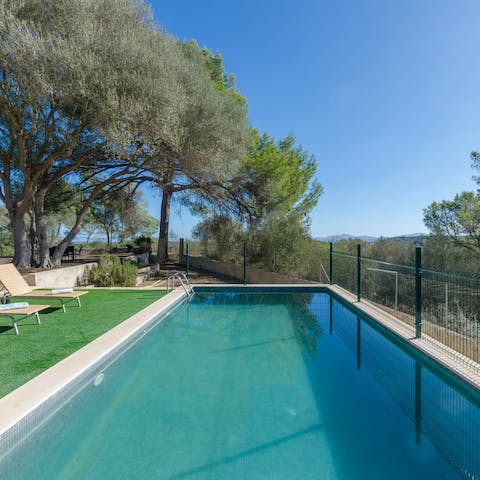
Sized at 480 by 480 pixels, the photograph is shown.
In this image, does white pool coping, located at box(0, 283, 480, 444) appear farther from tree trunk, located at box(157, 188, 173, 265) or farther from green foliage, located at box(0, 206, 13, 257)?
green foliage, located at box(0, 206, 13, 257)

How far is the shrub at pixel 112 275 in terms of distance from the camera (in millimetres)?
10461

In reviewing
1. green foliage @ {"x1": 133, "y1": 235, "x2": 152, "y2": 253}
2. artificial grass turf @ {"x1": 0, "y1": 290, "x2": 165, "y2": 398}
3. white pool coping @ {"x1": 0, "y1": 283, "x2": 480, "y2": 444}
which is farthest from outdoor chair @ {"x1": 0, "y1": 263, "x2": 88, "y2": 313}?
green foliage @ {"x1": 133, "y1": 235, "x2": 152, "y2": 253}

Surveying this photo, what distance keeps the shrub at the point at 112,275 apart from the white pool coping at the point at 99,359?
407 cm

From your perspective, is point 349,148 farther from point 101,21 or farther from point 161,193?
point 101,21

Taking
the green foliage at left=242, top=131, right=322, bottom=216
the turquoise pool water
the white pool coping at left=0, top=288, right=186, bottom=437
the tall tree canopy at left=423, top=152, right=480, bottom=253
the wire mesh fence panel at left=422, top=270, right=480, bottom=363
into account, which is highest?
the green foliage at left=242, top=131, right=322, bottom=216

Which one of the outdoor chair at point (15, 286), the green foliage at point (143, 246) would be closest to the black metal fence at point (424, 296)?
the outdoor chair at point (15, 286)

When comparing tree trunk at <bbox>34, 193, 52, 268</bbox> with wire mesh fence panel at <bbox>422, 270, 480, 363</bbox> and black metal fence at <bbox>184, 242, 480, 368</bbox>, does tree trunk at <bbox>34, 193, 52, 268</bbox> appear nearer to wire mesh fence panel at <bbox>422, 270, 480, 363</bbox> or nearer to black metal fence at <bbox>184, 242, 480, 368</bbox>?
black metal fence at <bbox>184, 242, 480, 368</bbox>

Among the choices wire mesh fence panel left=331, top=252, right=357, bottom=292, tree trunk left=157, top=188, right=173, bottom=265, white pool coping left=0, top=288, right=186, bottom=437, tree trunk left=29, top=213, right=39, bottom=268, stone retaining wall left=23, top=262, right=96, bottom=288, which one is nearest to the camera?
white pool coping left=0, top=288, right=186, bottom=437

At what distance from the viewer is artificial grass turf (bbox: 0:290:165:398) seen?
3762 millimetres

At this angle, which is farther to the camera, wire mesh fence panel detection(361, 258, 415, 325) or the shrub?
the shrub

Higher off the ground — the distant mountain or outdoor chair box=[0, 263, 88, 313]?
the distant mountain

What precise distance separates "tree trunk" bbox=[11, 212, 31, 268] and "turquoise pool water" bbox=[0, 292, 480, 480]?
678 cm

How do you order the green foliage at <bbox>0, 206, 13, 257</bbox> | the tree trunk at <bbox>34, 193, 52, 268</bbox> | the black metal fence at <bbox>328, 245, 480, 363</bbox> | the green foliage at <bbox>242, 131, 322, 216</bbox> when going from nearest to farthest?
1. the black metal fence at <bbox>328, 245, 480, 363</bbox>
2. the tree trunk at <bbox>34, 193, 52, 268</bbox>
3. the green foliage at <bbox>242, 131, 322, 216</bbox>
4. the green foliage at <bbox>0, 206, 13, 257</bbox>

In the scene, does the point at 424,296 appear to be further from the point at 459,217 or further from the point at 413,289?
the point at 459,217
